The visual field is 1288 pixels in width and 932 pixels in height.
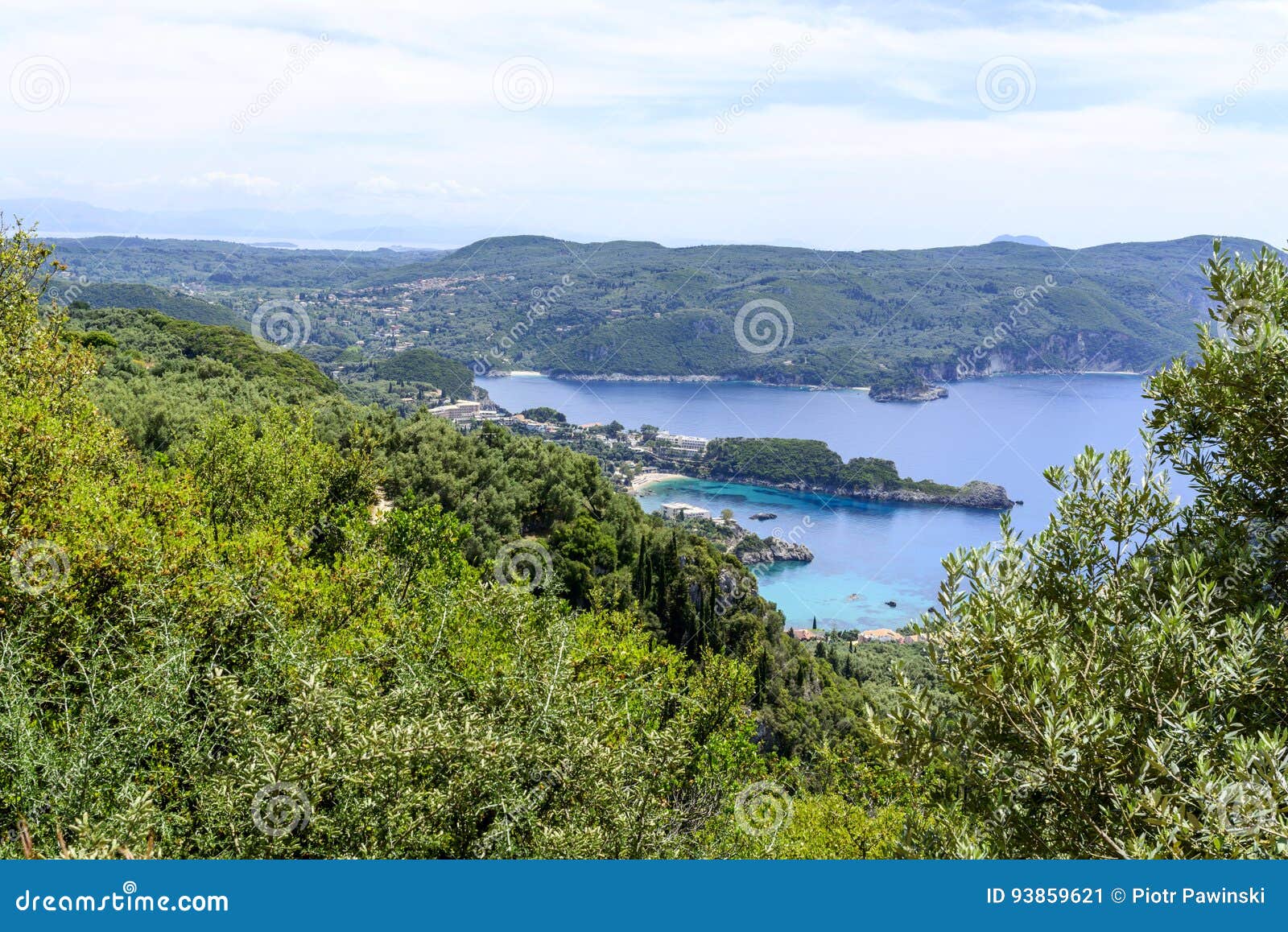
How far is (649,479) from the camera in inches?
4341

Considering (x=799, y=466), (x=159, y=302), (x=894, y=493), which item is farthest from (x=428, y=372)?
(x=894, y=493)

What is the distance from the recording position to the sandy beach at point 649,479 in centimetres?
10462

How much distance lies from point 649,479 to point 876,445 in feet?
127

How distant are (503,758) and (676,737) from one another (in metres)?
1.78

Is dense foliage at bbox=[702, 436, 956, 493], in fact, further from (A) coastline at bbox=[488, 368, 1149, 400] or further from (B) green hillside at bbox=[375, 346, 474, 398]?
(A) coastline at bbox=[488, 368, 1149, 400]

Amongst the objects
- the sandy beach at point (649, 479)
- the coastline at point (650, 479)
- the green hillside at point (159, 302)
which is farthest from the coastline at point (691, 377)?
the sandy beach at point (649, 479)

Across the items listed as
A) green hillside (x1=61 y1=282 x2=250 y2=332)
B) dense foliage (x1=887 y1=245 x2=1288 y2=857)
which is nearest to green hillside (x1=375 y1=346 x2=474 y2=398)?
green hillside (x1=61 y1=282 x2=250 y2=332)

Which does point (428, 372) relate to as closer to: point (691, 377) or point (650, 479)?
point (650, 479)

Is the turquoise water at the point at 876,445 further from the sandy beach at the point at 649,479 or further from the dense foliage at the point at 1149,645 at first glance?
the dense foliage at the point at 1149,645

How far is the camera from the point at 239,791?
5.48 metres

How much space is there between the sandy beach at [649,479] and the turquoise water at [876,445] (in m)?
2.18

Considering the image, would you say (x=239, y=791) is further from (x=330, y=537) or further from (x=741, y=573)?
(x=741, y=573)

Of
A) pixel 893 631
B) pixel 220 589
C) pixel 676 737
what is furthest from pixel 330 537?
pixel 893 631

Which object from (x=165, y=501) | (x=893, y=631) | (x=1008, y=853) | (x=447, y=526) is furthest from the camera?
(x=893, y=631)
